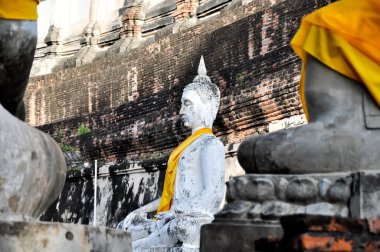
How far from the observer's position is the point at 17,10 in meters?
2.60

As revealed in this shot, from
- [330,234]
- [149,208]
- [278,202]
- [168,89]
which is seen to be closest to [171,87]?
[168,89]

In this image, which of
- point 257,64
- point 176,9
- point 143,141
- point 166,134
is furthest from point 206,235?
point 176,9

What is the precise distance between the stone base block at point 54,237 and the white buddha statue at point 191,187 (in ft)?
8.45

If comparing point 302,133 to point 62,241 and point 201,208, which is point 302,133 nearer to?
point 62,241

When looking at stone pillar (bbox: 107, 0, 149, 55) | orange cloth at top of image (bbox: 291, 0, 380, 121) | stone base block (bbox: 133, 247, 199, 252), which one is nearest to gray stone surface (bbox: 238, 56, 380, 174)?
orange cloth at top of image (bbox: 291, 0, 380, 121)

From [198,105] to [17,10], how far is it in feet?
10.8

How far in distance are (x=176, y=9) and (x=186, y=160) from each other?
12987 millimetres

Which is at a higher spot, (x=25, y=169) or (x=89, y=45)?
(x=89, y=45)

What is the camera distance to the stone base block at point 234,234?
8.10 ft

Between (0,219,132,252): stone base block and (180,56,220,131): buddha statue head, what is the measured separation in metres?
3.28

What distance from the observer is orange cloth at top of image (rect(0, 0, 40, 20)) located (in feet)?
8.45

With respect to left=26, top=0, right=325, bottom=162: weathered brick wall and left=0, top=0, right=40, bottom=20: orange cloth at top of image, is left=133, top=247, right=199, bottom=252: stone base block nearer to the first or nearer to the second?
left=0, top=0, right=40, bottom=20: orange cloth at top of image

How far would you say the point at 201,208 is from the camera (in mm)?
5254

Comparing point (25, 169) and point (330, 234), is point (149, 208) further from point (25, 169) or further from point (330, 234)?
point (330, 234)
